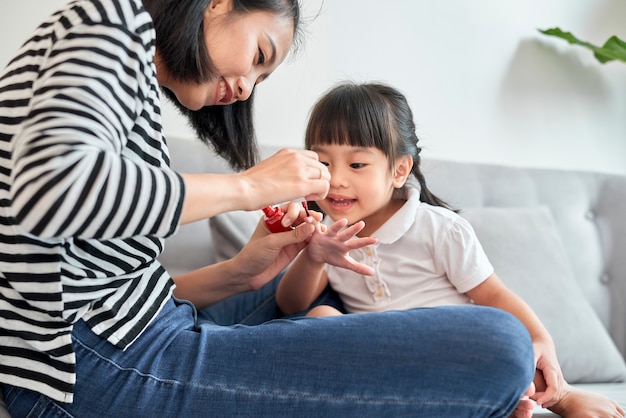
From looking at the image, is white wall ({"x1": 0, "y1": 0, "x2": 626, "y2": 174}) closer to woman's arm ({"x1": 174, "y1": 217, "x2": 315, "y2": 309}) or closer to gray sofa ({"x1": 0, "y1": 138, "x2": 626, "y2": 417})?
gray sofa ({"x1": 0, "y1": 138, "x2": 626, "y2": 417})

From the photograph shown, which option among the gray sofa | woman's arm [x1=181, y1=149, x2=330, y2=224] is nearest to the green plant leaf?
the gray sofa

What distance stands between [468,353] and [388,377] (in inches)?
4.3

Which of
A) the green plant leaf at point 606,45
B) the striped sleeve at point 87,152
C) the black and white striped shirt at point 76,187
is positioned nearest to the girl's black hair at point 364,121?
the black and white striped shirt at point 76,187

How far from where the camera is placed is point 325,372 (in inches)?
34.2

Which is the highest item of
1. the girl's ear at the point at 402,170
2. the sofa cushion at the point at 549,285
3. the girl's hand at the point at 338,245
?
the girl's ear at the point at 402,170

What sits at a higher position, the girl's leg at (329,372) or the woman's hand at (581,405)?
the girl's leg at (329,372)

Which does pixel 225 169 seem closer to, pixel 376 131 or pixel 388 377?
pixel 376 131

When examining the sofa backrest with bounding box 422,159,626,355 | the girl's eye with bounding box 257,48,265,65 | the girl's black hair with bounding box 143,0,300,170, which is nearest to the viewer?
the girl's black hair with bounding box 143,0,300,170

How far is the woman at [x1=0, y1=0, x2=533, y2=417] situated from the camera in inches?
29.7

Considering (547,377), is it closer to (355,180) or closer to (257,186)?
(355,180)

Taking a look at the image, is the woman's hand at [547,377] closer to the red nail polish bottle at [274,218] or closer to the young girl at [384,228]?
the young girl at [384,228]

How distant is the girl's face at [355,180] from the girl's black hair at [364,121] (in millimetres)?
16

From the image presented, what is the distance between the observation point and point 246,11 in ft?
3.36

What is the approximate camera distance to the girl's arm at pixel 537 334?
1.13 meters
